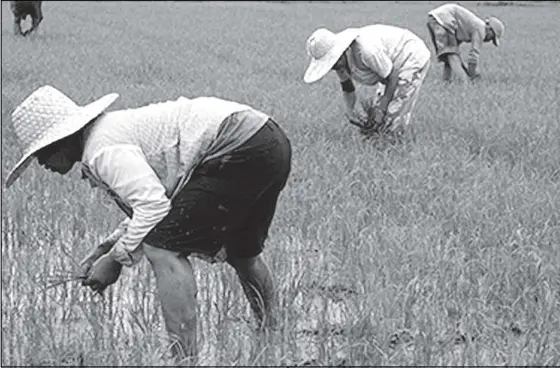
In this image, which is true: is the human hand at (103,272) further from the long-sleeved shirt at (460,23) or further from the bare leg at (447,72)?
the bare leg at (447,72)

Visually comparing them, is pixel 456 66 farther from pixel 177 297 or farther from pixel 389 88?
pixel 177 297

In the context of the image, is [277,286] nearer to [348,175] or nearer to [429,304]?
[429,304]

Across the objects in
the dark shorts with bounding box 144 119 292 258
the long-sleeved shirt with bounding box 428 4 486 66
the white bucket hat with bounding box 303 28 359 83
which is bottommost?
the long-sleeved shirt with bounding box 428 4 486 66

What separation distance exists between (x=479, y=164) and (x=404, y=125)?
2.89 feet

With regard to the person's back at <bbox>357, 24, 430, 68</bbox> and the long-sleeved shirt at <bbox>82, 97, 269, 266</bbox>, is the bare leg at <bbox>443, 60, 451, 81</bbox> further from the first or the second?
the long-sleeved shirt at <bbox>82, 97, 269, 266</bbox>

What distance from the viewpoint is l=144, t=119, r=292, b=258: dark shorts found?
2.95m

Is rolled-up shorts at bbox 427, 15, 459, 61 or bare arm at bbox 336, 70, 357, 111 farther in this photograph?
rolled-up shorts at bbox 427, 15, 459, 61

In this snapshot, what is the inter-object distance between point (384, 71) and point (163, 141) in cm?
313

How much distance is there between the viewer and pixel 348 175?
17.8ft

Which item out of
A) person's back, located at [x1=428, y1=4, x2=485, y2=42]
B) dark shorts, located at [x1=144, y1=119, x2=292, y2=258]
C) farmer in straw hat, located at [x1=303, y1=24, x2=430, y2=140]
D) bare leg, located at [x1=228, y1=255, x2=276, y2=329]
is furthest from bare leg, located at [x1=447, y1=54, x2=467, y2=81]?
dark shorts, located at [x1=144, y1=119, x2=292, y2=258]

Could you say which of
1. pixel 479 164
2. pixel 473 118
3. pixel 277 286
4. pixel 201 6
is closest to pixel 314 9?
pixel 201 6

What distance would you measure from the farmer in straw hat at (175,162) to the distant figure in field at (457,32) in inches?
238

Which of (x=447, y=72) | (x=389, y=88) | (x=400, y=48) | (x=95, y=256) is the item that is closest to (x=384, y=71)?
(x=389, y=88)

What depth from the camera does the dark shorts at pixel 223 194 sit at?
2.95 meters
